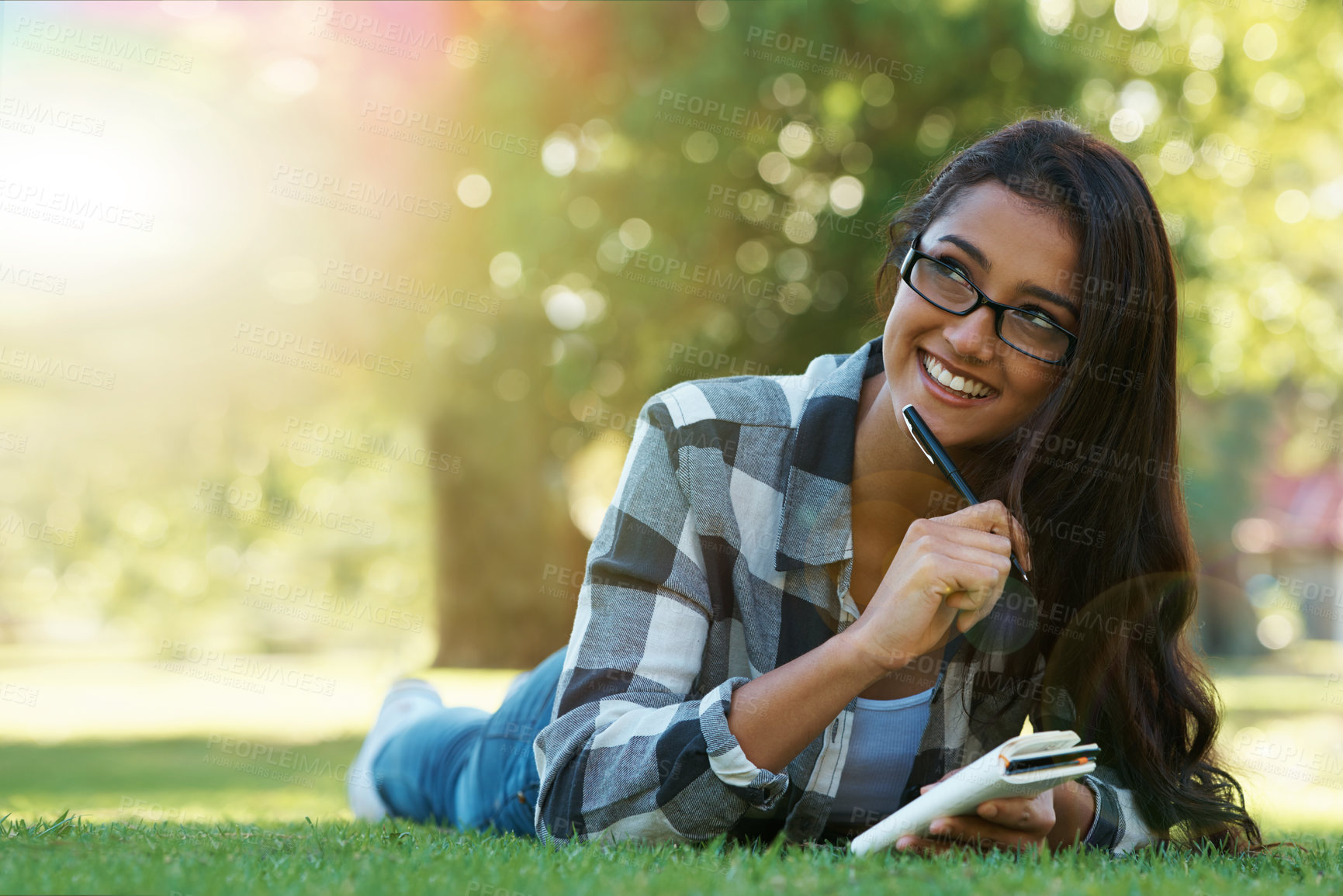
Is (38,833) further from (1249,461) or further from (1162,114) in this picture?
(1249,461)

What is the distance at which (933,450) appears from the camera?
107 inches

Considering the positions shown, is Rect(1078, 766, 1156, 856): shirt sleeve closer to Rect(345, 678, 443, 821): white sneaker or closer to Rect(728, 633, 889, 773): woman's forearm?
Result: Rect(728, 633, 889, 773): woman's forearm

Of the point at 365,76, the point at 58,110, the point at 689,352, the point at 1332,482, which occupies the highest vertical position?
the point at 365,76

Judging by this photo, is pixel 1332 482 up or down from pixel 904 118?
down

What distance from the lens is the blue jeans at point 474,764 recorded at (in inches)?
136

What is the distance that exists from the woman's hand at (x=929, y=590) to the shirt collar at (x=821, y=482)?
420 millimetres

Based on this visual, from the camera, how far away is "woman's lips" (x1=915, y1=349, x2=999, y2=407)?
9.04ft

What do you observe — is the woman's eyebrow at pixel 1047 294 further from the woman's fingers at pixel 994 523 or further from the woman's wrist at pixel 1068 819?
the woman's wrist at pixel 1068 819

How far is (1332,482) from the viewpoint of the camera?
91.5ft

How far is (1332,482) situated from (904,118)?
2263cm

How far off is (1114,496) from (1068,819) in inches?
30.4

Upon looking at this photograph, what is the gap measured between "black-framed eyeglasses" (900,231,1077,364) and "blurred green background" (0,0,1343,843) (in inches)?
238

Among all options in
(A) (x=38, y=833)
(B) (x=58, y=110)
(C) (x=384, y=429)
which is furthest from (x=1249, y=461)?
(A) (x=38, y=833)

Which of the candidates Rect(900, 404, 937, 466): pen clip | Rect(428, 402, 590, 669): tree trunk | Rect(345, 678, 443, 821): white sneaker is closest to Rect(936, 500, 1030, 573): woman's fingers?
Rect(900, 404, 937, 466): pen clip
